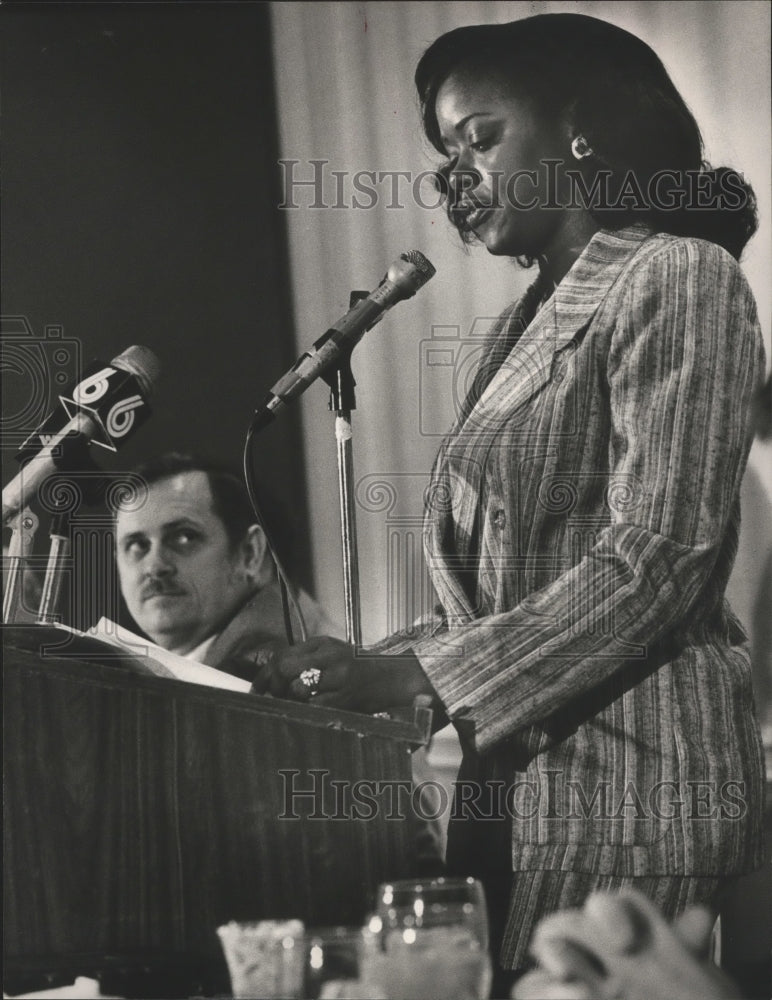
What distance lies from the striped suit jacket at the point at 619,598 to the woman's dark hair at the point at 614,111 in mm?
121

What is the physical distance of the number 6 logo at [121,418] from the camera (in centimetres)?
209

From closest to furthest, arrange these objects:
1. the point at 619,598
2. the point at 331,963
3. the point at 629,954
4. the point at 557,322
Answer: the point at 629,954 → the point at 331,963 → the point at 619,598 → the point at 557,322

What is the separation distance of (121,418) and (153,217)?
0.36m

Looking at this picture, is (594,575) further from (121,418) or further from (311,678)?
(121,418)

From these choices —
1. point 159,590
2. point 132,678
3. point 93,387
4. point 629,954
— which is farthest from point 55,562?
point 629,954

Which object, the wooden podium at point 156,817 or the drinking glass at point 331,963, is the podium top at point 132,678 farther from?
the drinking glass at point 331,963

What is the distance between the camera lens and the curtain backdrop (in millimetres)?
2055

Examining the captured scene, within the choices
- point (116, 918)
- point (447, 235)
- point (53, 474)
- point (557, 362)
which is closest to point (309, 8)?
point (447, 235)

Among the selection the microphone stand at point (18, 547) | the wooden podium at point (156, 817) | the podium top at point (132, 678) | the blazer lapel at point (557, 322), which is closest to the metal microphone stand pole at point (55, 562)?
the microphone stand at point (18, 547)

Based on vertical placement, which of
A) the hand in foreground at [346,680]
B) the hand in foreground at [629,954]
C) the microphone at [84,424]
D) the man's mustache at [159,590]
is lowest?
the hand in foreground at [629,954]

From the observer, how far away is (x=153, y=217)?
217 centimetres

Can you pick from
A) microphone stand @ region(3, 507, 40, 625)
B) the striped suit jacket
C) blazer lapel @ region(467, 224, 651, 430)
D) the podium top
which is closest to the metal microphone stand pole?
microphone stand @ region(3, 507, 40, 625)

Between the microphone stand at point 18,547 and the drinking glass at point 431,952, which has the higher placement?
the microphone stand at point 18,547

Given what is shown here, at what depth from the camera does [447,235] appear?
2.11 m
